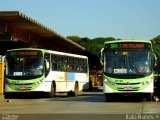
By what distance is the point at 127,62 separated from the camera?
24.5 m

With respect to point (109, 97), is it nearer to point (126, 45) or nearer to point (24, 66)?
point (126, 45)

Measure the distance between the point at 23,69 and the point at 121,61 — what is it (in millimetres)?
7838

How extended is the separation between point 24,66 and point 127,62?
8051 millimetres

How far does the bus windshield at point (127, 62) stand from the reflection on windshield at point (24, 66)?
21.9ft

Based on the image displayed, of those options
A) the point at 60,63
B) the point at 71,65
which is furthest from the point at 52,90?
the point at 71,65

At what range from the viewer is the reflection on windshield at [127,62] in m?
24.4

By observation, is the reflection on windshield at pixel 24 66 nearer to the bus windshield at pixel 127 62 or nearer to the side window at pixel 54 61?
the side window at pixel 54 61

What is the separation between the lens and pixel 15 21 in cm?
3419

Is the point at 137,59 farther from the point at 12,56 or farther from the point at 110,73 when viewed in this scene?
the point at 12,56

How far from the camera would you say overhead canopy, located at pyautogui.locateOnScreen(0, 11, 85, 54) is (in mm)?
31938

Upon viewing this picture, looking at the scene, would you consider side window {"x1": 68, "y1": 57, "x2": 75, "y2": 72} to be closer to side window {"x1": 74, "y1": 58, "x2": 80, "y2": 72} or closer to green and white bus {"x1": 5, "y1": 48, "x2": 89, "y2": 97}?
side window {"x1": 74, "y1": 58, "x2": 80, "y2": 72}

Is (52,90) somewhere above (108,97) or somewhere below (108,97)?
above

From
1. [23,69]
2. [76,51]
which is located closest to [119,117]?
[23,69]

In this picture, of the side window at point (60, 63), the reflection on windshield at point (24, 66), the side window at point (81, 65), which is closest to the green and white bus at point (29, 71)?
the reflection on windshield at point (24, 66)
